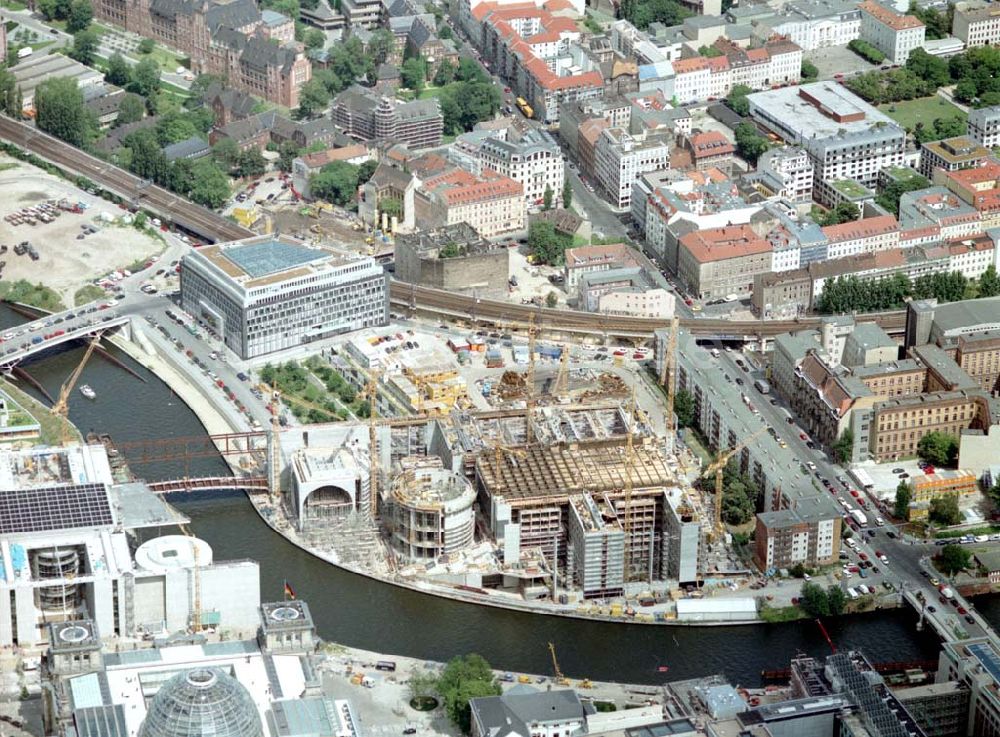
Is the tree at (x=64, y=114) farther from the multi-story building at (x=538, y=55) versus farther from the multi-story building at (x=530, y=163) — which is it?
the multi-story building at (x=538, y=55)

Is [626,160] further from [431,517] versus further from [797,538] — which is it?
[431,517]

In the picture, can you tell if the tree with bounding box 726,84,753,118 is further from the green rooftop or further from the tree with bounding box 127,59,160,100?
the tree with bounding box 127,59,160,100

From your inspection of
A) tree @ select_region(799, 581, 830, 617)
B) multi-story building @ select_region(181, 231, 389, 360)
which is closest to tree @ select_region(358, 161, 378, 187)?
multi-story building @ select_region(181, 231, 389, 360)

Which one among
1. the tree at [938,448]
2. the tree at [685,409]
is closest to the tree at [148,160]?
the tree at [685,409]

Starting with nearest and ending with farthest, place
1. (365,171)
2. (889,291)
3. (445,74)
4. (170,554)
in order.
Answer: (170,554), (889,291), (365,171), (445,74)

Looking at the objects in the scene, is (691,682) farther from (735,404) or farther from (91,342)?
(91,342)

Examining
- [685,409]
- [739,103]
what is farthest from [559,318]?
[739,103]
